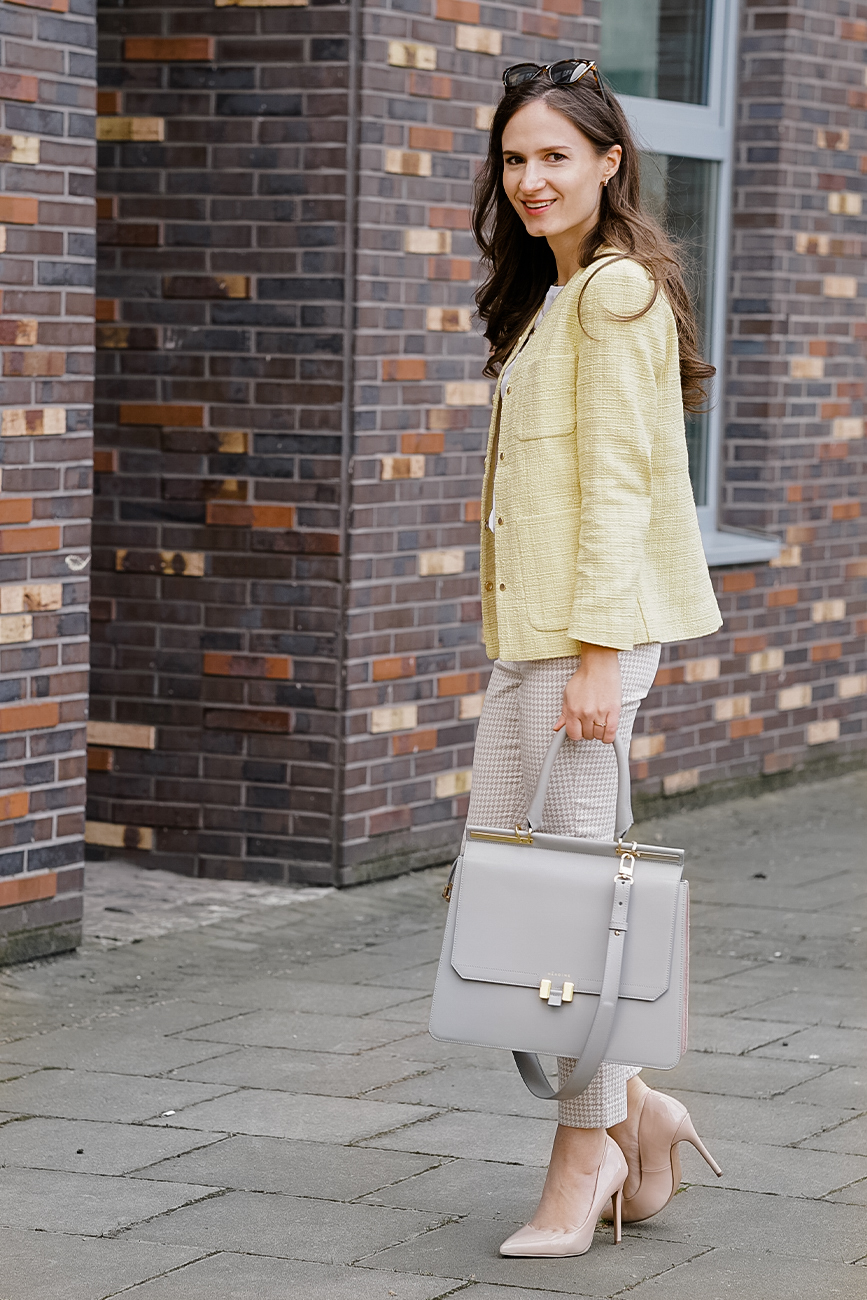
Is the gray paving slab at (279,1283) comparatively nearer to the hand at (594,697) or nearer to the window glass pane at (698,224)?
the hand at (594,697)

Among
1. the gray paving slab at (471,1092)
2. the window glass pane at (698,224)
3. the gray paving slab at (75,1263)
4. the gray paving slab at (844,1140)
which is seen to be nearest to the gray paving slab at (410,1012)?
the gray paving slab at (471,1092)

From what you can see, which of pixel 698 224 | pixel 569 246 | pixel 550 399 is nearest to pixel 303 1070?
pixel 550 399

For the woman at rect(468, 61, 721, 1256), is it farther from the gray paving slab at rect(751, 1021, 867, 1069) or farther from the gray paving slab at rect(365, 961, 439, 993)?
the gray paving slab at rect(365, 961, 439, 993)

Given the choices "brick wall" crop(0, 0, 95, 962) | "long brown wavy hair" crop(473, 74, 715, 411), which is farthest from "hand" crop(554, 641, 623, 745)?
"brick wall" crop(0, 0, 95, 962)

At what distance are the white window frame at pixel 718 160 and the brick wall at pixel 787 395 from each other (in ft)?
0.16

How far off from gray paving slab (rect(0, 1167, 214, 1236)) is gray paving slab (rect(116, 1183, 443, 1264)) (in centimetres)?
5

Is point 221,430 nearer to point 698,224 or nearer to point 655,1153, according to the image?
point 698,224

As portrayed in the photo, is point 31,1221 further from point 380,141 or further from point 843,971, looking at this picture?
point 380,141

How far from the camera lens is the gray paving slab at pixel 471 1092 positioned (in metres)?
4.76

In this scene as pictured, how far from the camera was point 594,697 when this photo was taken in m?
3.79

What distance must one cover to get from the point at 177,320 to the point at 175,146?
1.73 feet

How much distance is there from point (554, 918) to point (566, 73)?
4.79 ft

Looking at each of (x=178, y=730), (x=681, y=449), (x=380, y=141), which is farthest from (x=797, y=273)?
(x=681, y=449)

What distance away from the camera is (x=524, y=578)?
12.7 feet
